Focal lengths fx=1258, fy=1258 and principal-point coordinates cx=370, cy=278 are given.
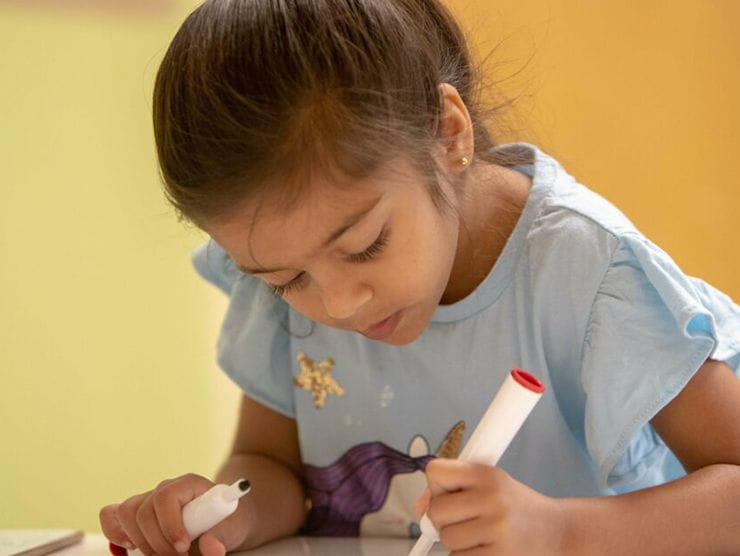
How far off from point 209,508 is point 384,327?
12 centimetres

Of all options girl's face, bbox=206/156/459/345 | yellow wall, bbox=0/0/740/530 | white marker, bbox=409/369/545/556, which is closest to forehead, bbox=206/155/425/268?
girl's face, bbox=206/156/459/345

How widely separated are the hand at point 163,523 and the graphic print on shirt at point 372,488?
106 millimetres

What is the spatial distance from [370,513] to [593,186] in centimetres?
34

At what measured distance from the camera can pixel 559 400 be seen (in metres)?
0.68

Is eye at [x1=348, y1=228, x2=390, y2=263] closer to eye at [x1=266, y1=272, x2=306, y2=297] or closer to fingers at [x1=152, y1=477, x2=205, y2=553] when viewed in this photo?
eye at [x1=266, y1=272, x2=306, y2=297]

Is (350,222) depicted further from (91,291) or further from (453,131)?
(91,291)

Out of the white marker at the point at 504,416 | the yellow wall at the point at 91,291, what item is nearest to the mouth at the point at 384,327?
the white marker at the point at 504,416

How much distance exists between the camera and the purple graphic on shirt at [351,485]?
737mm

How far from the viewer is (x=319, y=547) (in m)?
0.71

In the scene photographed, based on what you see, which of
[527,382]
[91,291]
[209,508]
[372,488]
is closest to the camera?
[527,382]

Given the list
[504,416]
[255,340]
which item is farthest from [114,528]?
[504,416]

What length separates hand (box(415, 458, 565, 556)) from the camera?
0.53 metres

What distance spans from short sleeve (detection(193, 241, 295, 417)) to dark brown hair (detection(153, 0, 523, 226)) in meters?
0.17

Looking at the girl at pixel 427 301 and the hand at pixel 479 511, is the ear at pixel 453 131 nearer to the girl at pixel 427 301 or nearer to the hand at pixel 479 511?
the girl at pixel 427 301
